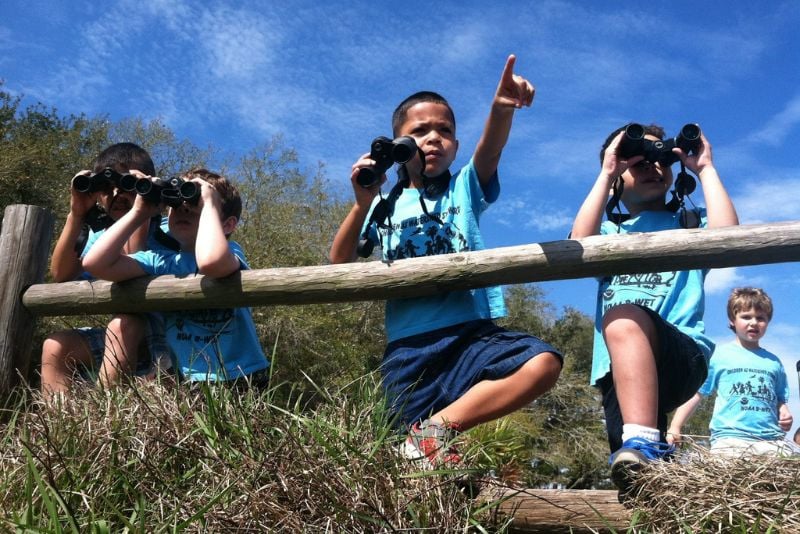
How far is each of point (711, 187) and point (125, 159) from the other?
A: 11.0ft

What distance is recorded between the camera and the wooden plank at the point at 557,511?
2529 millimetres

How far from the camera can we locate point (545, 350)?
3043 mm

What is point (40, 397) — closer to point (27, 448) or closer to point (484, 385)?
point (27, 448)

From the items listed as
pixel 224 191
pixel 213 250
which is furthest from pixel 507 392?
pixel 224 191

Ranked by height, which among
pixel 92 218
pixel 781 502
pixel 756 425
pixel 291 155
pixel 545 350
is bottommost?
pixel 756 425

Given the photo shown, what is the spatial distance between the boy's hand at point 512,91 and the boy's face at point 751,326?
3.45 m

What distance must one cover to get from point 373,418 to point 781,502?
1.28 m

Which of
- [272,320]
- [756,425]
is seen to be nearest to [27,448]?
[756,425]

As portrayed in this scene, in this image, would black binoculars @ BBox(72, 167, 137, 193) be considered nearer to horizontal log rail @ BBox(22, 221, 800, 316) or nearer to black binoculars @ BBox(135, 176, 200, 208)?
black binoculars @ BBox(135, 176, 200, 208)

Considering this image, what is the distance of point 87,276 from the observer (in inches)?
182

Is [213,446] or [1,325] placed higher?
[1,325]

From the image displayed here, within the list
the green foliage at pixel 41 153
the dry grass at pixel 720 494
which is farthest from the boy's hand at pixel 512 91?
the green foliage at pixel 41 153

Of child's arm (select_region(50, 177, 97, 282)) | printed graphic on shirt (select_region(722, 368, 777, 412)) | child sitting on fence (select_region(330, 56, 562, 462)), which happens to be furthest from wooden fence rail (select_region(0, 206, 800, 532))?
printed graphic on shirt (select_region(722, 368, 777, 412))

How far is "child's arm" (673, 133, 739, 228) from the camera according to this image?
326 cm
